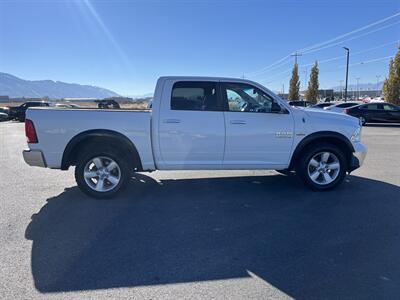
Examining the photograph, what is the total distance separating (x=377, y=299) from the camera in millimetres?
2721

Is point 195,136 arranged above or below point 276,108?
below

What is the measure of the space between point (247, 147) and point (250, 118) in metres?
0.49

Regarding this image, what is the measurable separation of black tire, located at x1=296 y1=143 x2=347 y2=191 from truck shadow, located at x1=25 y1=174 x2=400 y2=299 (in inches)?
6.8

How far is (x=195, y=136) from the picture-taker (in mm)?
5262

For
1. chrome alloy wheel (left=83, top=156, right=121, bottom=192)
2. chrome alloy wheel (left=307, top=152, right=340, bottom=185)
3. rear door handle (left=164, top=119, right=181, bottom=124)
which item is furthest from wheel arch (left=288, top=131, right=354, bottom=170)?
chrome alloy wheel (left=83, top=156, right=121, bottom=192)

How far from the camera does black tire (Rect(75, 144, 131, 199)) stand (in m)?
5.15

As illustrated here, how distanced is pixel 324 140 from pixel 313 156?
36cm

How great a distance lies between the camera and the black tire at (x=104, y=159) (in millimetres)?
5152

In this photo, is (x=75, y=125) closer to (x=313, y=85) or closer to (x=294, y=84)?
(x=313, y=85)

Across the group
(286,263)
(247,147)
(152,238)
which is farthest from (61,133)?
(286,263)

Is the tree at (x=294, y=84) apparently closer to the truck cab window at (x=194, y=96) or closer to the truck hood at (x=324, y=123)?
the truck hood at (x=324, y=123)

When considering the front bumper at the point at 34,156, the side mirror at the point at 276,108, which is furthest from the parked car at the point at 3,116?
the side mirror at the point at 276,108

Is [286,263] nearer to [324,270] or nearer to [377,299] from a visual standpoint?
[324,270]

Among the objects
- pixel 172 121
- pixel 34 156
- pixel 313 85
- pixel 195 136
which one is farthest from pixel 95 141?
pixel 313 85
